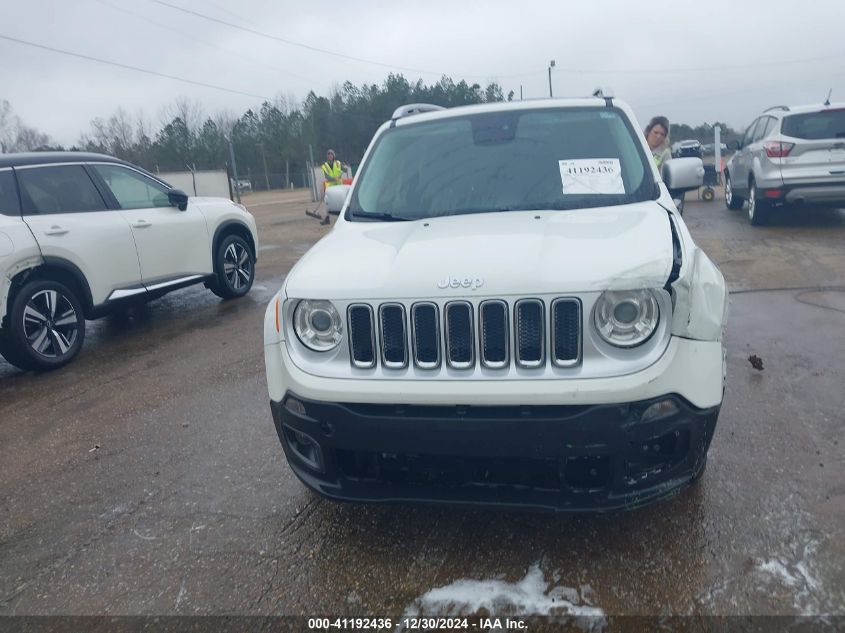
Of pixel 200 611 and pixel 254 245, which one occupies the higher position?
pixel 254 245

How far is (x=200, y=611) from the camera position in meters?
2.55

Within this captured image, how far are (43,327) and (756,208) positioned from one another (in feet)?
33.0

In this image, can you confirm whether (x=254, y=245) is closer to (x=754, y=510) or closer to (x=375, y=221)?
(x=375, y=221)

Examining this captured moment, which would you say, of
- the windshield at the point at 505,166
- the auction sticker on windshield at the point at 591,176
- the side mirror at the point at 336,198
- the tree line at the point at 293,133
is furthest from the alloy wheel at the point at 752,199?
the tree line at the point at 293,133

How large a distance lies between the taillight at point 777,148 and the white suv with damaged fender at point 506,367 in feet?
26.5

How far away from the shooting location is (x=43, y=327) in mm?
5684

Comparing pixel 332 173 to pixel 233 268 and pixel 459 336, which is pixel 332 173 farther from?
pixel 459 336

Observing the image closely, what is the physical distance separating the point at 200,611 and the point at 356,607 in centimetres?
61

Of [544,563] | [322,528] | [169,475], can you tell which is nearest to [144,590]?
[322,528]

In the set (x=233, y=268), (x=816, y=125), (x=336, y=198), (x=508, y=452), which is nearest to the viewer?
(x=508, y=452)

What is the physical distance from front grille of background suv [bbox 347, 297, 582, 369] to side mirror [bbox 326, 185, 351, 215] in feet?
6.16

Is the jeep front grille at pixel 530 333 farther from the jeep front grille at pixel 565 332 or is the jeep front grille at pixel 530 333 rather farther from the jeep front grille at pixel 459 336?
the jeep front grille at pixel 459 336

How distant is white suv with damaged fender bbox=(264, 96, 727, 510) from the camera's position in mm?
2352

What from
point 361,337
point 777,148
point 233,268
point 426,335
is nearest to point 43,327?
point 233,268
